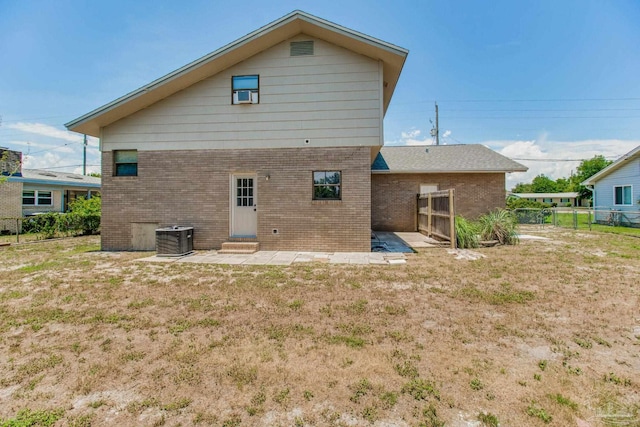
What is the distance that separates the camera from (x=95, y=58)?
12898 millimetres

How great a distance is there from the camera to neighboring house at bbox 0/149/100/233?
15938mm

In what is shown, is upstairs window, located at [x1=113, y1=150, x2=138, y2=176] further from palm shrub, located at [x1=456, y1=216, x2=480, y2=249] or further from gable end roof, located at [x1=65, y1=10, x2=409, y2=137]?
palm shrub, located at [x1=456, y1=216, x2=480, y2=249]

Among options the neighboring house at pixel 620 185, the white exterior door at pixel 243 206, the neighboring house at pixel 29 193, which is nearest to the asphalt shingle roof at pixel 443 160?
the white exterior door at pixel 243 206

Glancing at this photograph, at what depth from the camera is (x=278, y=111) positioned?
898 centimetres

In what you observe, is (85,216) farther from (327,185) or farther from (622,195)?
(622,195)

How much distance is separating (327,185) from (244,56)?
15.8 ft

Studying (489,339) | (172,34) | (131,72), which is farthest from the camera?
(131,72)

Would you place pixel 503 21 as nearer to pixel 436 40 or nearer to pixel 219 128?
pixel 436 40

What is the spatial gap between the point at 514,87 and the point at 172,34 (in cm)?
1981

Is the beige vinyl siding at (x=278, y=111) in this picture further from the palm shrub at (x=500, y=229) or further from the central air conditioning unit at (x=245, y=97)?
the palm shrub at (x=500, y=229)

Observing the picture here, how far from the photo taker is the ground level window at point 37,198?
57.6 ft

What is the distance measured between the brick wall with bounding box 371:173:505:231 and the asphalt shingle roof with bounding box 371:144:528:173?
483mm

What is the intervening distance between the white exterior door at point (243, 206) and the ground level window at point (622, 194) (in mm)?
21962

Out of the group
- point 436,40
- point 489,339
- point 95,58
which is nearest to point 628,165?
point 436,40
